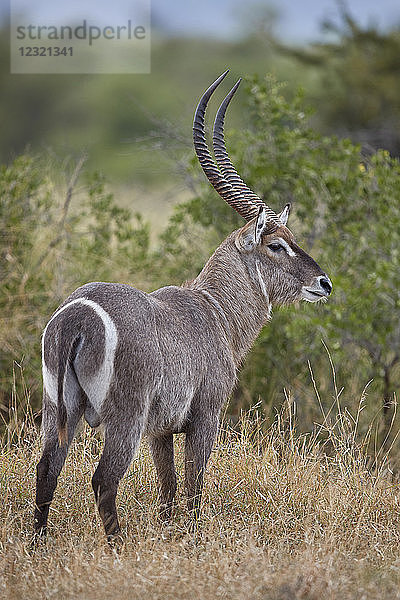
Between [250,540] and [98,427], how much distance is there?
884 millimetres

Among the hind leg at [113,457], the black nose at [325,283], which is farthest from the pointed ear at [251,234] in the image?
the hind leg at [113,457]

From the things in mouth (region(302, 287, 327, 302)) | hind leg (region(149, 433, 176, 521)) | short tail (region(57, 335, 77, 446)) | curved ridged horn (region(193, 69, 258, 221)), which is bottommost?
hind leg (region(149, 433, 176, 521))

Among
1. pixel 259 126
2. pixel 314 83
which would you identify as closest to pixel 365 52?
pixel 314 83

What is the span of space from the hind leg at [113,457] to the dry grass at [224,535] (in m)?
0.22

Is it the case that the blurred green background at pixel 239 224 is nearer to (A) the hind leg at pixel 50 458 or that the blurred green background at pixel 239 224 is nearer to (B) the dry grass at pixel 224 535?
(B) the dry grass at pixel 224 535

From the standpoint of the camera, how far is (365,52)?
17.0 meters

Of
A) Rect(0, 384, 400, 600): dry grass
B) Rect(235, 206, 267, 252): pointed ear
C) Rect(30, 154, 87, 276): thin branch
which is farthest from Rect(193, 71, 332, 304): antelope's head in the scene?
Rect(30, 154, 87, 276): thin branch

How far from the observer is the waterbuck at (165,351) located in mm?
3996

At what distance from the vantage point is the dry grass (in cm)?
368

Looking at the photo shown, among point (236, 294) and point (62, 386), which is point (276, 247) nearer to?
point (236, 294)

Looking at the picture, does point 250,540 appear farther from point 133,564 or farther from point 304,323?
point 304,323

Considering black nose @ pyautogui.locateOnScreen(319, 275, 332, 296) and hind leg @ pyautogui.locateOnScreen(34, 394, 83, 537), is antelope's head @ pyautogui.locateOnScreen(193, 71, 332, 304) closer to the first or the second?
black nose @ pyautogui.locateOnScreen(319, 275, 332, 296)

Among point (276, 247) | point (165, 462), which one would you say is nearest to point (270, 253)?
point (276, 247)

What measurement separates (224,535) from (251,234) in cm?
169
